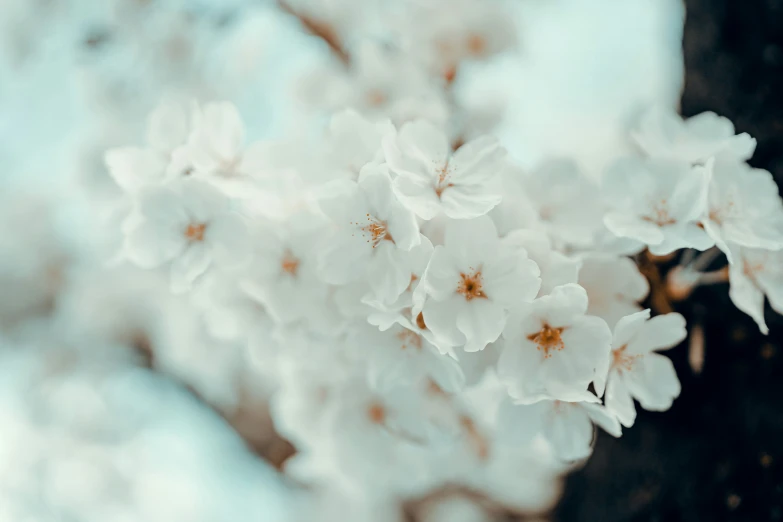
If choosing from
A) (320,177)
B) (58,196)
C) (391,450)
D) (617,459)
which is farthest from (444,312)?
(58,196)

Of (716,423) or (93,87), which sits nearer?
(716,423)

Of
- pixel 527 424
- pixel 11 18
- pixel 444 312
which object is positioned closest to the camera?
pixel 444 312

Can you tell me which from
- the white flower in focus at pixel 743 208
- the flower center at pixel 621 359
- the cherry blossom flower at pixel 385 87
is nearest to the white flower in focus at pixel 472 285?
the flower center at pixel 621 359

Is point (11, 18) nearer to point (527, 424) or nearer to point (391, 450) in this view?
point (391, 450)

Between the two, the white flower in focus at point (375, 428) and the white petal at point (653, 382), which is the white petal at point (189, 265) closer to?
the white flower in focus at point (375, 428)

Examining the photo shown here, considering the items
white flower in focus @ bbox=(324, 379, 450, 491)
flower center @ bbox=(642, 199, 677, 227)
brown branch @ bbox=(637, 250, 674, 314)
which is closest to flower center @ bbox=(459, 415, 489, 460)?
white flower in focus @ bbox=(324, 379, 450, 491)

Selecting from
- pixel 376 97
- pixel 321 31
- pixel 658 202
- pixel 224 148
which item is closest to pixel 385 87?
pixel 376 97
